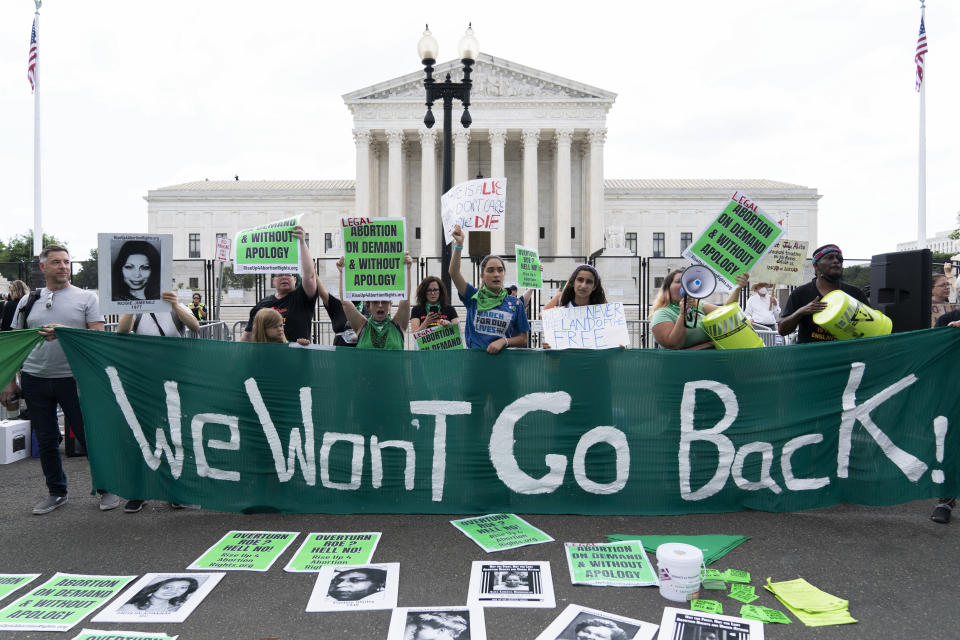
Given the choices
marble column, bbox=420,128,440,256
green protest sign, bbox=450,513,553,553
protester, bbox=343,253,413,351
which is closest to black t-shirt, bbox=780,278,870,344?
green protest sign, bbox=450,513,553,553

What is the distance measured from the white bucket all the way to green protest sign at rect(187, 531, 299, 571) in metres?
2.27

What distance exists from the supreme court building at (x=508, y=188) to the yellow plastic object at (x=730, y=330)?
131 ft

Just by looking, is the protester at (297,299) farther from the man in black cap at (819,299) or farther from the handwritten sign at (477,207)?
the man in black cap at (819,299)

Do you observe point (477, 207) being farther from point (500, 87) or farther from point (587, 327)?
point (500, 87)

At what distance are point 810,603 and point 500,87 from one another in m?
49.7

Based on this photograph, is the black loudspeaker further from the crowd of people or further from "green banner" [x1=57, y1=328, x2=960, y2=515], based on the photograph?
"green banner" [x1=57, y1=328, x2=960, y2=515]

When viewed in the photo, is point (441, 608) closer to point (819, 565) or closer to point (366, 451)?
point (366, 451)

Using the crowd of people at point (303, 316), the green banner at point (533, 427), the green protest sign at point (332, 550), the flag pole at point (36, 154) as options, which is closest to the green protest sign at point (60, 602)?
the green protest sign at point (332, 550)

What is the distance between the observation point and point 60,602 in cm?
329

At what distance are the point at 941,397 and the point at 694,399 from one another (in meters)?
1.84

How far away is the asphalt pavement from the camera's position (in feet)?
10.1

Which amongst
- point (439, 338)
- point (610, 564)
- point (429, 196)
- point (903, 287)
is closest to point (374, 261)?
point (439, 338)

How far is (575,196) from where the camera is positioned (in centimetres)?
5344

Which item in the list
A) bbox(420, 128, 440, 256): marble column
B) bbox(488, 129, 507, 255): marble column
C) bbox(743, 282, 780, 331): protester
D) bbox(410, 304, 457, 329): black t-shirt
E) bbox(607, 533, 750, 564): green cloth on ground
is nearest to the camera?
bbox(607, 533, 750, 564): green cloth on ground
